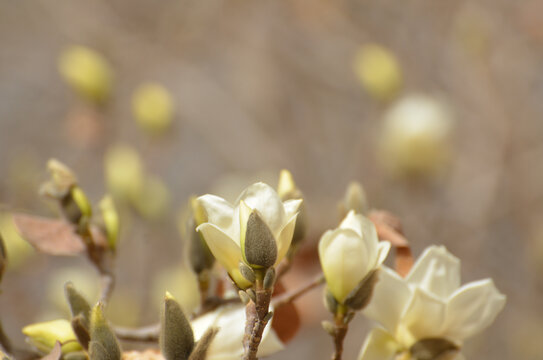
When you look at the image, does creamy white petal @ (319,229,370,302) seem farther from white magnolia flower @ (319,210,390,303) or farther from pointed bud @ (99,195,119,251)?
pointed bud @ (99,195,119,251)

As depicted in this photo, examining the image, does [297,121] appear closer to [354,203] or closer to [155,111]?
[155,111]

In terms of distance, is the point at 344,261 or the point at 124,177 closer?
the point at 344,261

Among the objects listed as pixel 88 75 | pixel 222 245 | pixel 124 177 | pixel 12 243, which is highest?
pixel 222 245

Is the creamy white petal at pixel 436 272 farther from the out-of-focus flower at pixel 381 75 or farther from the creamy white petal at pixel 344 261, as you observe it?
the out-of-focus flower at pixel 381 75

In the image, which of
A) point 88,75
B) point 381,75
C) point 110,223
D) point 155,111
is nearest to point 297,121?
point 381,75

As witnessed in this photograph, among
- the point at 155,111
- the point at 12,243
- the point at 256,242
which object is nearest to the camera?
the point at 256,242

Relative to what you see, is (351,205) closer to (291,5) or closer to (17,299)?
(17,299)

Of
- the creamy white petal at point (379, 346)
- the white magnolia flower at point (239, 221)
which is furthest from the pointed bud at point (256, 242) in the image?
the creamy white petal at point (379, 346)

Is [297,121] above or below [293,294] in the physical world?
below
